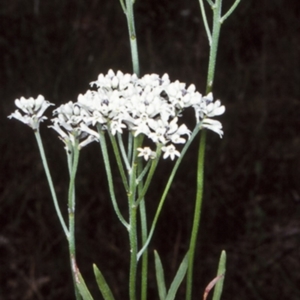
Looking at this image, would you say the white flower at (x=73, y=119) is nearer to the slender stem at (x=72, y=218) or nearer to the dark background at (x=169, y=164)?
the slender stem at (x=72, y=218)

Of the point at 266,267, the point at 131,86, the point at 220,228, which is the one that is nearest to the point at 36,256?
the point at 220,228

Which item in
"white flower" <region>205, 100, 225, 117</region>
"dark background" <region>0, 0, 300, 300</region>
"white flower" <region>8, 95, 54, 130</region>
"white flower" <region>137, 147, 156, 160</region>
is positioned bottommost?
"white flower" <region>137, 147, 156, 160</region>

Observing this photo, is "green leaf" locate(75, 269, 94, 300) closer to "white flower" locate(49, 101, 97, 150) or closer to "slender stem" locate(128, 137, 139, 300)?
"slender stem" locate(128, 137, 139, 300)

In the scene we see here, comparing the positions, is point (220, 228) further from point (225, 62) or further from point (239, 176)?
point (225, 62)

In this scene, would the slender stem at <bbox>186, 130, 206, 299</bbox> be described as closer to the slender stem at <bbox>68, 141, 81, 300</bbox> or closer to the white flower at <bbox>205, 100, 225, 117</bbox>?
the white flower at <bbox>205, 100, 225, 117</bbox>

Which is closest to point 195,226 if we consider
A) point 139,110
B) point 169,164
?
point 139,110

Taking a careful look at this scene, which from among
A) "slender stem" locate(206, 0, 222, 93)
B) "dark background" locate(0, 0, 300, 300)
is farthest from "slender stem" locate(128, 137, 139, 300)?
"dark background" locate(0, 0, 300, 300)

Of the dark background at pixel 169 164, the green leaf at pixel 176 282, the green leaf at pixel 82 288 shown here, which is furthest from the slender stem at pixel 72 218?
the dark background at pixel 169 164

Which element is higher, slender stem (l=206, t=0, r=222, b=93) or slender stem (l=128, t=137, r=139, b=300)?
slender stem (l=206, t=0, r=222, b=93)

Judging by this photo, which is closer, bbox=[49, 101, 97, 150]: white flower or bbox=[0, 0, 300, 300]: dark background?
bbox=[49, 101, 97, 150]: white flower
